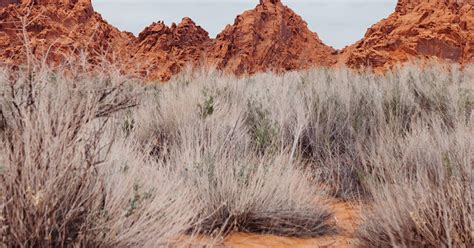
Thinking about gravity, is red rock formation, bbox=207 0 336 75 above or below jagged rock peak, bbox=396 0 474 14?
below

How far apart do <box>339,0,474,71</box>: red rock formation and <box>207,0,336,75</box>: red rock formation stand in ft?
17.6

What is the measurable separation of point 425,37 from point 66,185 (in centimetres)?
1806

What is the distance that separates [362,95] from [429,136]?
2.43m

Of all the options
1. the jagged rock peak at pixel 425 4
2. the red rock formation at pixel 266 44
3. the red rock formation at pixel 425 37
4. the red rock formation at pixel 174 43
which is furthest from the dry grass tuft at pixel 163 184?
the red rock formation at pixel 266 44

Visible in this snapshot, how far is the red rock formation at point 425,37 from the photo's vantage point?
17.9 metres

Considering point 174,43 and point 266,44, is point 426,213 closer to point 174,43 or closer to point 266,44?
point 174,43

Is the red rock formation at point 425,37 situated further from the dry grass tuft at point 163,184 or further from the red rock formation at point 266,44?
the dry grass tuft at point 163,184

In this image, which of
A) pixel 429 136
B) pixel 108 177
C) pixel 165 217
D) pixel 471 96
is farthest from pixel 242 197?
pixel 471 96

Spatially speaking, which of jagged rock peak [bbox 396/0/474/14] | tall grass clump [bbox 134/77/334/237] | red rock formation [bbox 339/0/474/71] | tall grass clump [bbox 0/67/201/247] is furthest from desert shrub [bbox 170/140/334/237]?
jagged rock peak [bbox 396/0/474/14]

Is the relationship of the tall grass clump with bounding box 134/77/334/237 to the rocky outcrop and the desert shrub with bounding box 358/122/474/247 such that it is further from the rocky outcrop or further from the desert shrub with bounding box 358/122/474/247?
the rocky outcrop

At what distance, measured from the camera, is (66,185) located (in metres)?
2.02

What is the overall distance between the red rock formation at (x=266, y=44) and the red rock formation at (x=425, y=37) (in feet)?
17.6

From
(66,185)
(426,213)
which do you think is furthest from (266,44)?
(66,185)

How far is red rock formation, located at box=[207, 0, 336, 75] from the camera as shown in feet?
83.8
